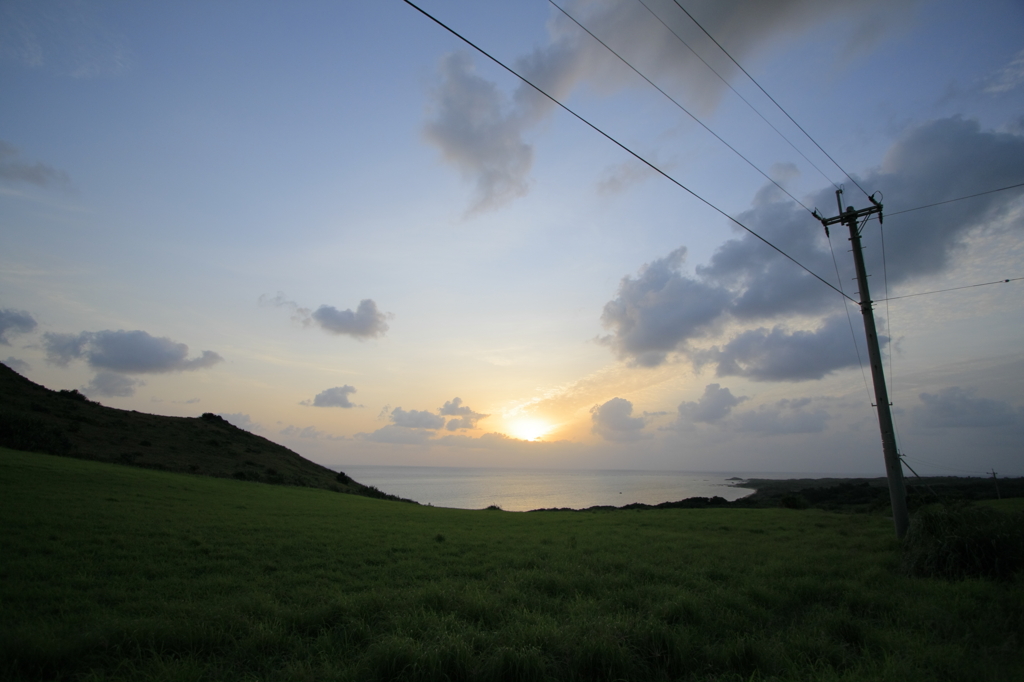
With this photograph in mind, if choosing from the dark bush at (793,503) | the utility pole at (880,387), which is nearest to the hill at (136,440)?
the dark bush at (793,503)

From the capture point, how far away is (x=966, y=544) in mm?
8898

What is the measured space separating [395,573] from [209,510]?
10.7 metres

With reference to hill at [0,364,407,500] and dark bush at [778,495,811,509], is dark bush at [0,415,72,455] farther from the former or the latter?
dark bush at [778,495,811,509]

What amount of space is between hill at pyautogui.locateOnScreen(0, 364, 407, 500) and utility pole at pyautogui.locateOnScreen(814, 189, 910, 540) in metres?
38.9

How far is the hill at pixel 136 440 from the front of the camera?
29781 millimetres

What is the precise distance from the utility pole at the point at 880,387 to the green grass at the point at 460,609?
107cm

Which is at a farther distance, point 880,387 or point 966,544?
point 880,387

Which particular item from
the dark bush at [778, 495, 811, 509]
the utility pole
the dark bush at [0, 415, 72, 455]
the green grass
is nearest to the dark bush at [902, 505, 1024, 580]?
the green grass

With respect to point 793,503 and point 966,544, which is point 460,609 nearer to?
point 966,544

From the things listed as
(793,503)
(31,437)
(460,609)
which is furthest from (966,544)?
(31,437)

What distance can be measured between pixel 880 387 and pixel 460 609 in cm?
1329

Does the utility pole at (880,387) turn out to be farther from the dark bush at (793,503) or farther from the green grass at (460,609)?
the dark bush at (793,503)

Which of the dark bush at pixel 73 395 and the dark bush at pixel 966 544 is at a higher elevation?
the dark bush at pixel 73 395

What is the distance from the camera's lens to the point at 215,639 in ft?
17.5
